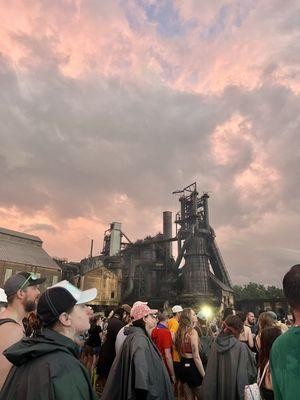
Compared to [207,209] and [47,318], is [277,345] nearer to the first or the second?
[47,318]

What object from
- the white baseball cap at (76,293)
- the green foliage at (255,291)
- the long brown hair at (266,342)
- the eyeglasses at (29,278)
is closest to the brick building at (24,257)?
the eyeglasses at (29,278)

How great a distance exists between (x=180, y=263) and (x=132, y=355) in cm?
4745

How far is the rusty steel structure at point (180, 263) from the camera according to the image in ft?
150

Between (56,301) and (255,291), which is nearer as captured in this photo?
(56,301)

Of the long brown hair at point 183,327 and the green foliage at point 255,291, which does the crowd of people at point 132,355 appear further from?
the green foliage at point 255,291

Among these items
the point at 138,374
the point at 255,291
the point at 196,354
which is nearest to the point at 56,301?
the point at 138,374

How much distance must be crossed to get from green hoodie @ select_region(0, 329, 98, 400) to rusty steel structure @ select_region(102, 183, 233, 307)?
43.6 m

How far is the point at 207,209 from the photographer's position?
176 ft

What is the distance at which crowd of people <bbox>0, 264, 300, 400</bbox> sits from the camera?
2.03 meters

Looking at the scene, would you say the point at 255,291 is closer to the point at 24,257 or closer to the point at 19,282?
the point at 24,257

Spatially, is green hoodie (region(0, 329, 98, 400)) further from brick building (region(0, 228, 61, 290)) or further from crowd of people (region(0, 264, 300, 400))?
brick building (region(0, 228, 61, 290))

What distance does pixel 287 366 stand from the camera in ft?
7.09

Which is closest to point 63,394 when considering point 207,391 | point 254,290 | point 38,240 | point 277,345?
point 277,345

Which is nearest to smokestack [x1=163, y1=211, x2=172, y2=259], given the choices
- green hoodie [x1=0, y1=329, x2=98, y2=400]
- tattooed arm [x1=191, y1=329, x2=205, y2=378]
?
tattooed arm [x1=191, y1=329, x2=205, y2=378]
